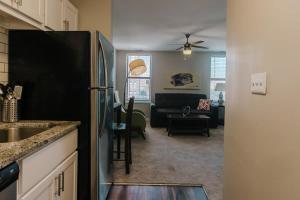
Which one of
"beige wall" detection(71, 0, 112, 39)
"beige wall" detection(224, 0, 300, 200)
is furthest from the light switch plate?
"beige wall" detection(71, 0, 112, 39)

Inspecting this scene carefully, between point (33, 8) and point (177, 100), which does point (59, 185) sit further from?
point (177, 100)

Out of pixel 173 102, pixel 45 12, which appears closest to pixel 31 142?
pixel 45 12

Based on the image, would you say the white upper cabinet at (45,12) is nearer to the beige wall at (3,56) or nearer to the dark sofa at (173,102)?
the beige wall at (3,56)

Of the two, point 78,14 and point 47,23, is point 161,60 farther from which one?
point 47,23

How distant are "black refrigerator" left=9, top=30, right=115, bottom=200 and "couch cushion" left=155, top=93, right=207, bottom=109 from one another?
5540 millimetres

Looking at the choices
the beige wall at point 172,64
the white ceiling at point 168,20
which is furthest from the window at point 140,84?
the white ceiling at point 168,20

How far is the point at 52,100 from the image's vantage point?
2.11 meters

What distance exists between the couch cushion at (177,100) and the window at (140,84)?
0.67 metres

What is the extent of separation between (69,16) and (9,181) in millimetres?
1981

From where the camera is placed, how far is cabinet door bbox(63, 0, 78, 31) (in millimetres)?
2467

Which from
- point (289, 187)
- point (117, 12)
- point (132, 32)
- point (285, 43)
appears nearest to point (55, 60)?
point (285, 43)

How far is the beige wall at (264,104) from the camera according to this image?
0.99m

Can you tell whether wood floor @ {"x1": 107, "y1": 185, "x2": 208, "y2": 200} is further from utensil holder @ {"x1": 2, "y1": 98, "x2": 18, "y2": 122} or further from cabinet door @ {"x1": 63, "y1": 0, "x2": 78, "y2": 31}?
cabinet door @ {"x1": 63, "y1": 0, "x2": 78, "y2": 31}

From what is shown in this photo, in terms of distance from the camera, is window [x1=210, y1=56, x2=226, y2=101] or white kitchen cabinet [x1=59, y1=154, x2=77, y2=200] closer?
white kitchen cabinet [x1=59, y1=154, x2=77, y2=200]
